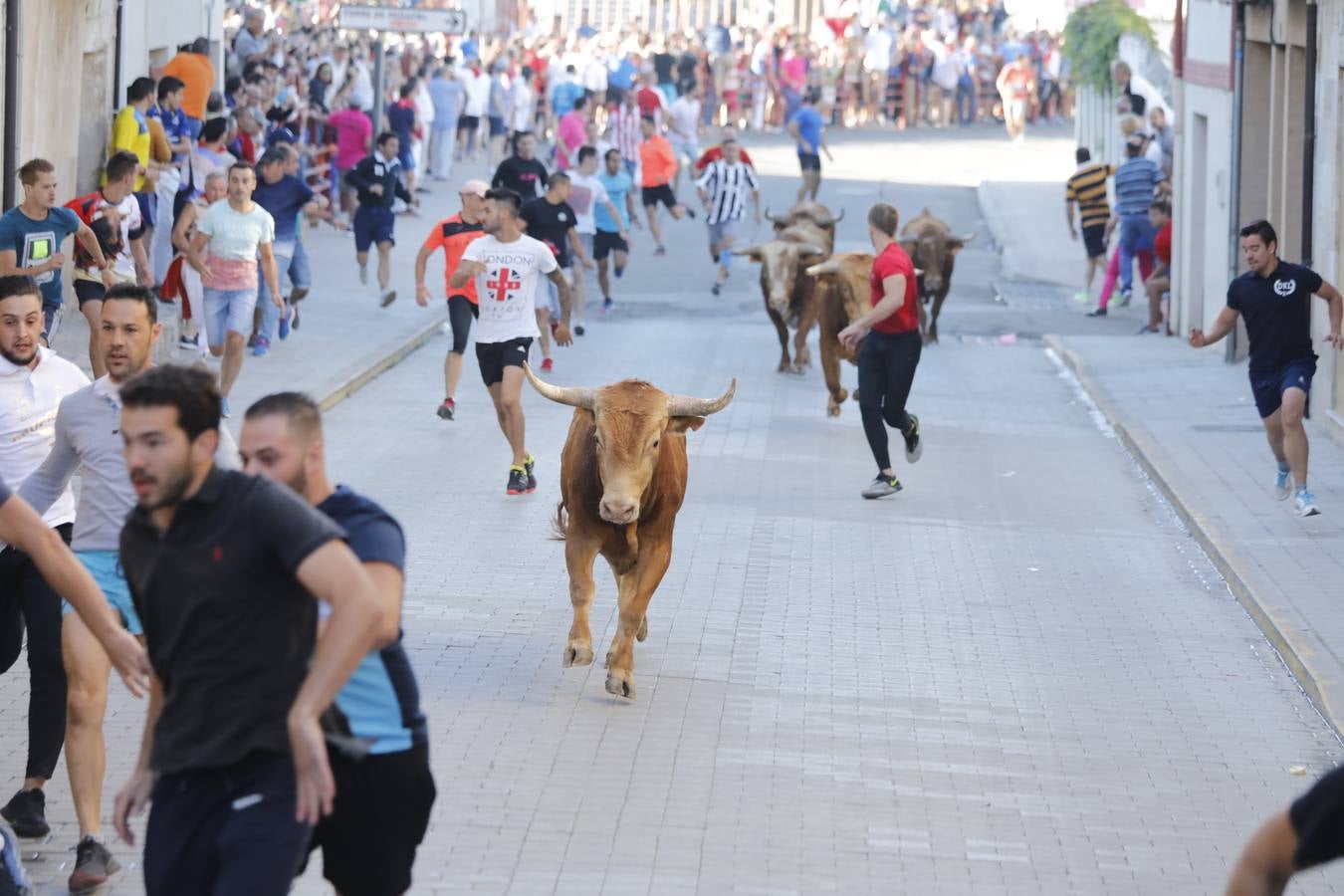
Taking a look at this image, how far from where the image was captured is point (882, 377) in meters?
15.2

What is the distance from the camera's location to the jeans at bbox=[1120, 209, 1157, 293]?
26438mm

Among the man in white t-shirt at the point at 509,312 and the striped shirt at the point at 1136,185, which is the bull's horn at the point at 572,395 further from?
the striped shirt at the point at 1136,185

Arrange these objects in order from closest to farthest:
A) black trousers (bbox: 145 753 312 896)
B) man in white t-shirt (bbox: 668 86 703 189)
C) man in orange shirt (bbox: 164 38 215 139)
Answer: black trousers (bbox: 145 753 312 896) < man in orange shirt (bbox: 164 38 215 139) < man in white t-shirt (bbox: 668 86 703 189)

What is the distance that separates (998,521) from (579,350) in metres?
8.74

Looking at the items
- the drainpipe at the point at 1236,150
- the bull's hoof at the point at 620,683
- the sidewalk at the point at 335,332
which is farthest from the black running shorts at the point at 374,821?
the drainpipe at the point at 1236,150

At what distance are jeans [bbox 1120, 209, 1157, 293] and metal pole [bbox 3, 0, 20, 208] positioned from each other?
1316cm

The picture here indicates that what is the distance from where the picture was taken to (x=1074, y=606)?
39.1 feet

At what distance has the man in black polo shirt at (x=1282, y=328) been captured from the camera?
14102 millimetres

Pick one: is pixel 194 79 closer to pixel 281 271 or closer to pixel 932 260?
pixel 281 271

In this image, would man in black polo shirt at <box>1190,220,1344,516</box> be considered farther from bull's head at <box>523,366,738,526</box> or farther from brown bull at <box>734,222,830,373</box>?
brown bull at <box>734,222,830,373</box>

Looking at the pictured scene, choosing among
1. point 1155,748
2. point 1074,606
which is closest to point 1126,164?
point 1074,606

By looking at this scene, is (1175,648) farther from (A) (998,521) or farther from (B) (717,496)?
(B) (717,496)

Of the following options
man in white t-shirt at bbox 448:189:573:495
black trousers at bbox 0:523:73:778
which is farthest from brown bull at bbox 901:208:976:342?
black trousers at bbox 0:523:73:778

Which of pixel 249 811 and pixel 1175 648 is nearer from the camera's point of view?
pixel 249 811
